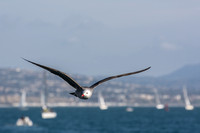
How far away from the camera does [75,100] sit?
2073 centimetres

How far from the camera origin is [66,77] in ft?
69.7

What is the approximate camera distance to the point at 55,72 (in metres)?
21.1

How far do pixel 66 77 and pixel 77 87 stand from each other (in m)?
0.51

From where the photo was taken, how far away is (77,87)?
2131cm

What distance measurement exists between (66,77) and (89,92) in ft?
4.22

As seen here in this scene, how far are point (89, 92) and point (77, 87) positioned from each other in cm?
105

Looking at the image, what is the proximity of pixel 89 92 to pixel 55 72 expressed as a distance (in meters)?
1.53

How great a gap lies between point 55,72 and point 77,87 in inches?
36.2

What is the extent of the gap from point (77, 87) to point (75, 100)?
711mm

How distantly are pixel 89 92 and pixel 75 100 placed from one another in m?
0.66

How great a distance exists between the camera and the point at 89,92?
802 inches
